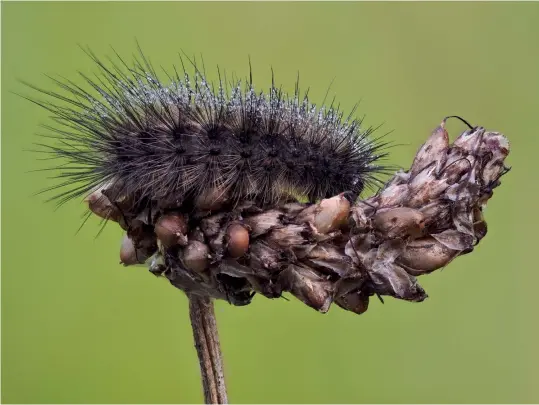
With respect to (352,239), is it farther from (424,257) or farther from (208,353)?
(208,353)

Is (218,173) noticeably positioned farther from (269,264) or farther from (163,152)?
(269,264)

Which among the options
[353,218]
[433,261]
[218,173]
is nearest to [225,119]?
[218,173]

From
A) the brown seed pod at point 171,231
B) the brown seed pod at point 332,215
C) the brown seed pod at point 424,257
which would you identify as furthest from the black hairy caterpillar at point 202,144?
the brown seed pod at point 424,257

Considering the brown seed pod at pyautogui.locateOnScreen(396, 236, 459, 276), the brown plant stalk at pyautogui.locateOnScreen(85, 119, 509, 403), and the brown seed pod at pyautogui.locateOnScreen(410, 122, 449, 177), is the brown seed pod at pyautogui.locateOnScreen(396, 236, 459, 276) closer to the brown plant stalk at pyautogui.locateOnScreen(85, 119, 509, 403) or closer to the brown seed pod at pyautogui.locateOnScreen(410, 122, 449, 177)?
the brown plant stalk at pyautogui.locateOnScreen(85, 119, 509, 403)

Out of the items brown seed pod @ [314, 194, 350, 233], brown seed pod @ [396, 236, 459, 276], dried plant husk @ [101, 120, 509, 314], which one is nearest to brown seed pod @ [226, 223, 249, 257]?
dried plant husk @ [101, 120, 509, 314]

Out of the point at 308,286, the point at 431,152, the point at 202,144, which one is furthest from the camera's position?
the point at 202,144

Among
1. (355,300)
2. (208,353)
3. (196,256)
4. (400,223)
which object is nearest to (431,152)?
(400,223)

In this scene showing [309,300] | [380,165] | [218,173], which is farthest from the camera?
[380,165]
